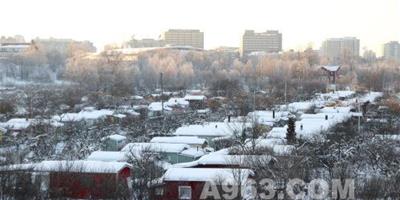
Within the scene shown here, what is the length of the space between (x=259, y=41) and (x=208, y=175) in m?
60.0

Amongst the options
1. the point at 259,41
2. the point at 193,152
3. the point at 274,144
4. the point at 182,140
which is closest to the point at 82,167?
the point at 193,152

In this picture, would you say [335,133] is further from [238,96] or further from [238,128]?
[238,96]

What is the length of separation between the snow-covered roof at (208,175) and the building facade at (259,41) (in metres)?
58.1

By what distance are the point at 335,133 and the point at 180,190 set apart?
244 inches

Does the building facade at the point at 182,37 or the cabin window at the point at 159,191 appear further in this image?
the building facade at the point at 182,37

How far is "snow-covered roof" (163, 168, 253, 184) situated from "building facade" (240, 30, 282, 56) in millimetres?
58094

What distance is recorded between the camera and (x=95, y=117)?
17.0 meters

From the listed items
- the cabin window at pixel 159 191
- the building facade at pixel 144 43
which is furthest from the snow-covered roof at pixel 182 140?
the building facade at pixel 144 43

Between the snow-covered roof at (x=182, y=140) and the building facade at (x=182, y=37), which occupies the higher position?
the building facade at (x=182, y=37)

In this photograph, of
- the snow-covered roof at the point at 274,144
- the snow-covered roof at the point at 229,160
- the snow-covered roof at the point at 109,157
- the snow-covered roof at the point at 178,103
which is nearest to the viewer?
the snow-covered roof at the point at 229,160

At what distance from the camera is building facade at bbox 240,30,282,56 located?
2613 inches

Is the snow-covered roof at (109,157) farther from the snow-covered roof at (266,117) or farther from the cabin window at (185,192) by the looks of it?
the snow-covered roof at (266,117)

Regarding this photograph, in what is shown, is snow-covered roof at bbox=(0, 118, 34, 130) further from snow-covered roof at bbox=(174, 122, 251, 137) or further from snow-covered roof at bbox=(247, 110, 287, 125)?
snow-covered roof at bbox=(247, 110, 287, 125)

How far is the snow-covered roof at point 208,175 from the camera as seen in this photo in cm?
697
